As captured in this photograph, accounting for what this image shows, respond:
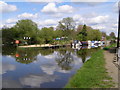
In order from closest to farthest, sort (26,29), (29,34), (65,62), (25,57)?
(65,62)
(25,57)
(29,34)
(26,29)

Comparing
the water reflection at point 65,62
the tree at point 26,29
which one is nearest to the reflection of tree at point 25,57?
the water reflection at point 65,62

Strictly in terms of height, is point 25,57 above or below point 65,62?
above

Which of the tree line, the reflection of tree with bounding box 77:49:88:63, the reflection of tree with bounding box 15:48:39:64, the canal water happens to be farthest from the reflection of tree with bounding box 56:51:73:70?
the tree line

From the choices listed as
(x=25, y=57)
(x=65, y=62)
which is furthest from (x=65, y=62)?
(x=25, y=57)

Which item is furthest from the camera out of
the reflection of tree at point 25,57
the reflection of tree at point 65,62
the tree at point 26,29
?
the tree at point 26,29

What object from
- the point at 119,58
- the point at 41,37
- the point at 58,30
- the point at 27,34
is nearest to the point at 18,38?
the point at 27,34

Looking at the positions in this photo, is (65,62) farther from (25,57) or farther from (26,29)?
(26,29)

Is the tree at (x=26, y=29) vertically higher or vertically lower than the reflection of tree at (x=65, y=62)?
higher

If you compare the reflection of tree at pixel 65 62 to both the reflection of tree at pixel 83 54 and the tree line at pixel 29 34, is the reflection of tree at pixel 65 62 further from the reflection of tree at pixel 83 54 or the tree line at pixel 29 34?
the tree line at pixel 29 34

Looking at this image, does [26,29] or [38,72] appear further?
[26,29]

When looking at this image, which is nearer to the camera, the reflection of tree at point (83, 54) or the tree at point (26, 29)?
the reflection of tree at point (83, 54)

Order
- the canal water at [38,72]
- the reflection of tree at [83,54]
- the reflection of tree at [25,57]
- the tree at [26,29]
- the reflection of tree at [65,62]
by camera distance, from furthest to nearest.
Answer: the tree at [26,29] < the reflection of tree at [83,54] < the reflection of tree at [25,57] < the reflection of tree at [65,62] < the canal water at [38,72]

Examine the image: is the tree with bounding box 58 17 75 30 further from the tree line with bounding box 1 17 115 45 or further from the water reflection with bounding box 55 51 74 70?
the water reflection with bounding box 55 51 74 70

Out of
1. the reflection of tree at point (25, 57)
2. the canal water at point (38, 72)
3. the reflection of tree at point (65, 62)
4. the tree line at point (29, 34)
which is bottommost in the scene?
the reflection of tree at point (65, 62)
